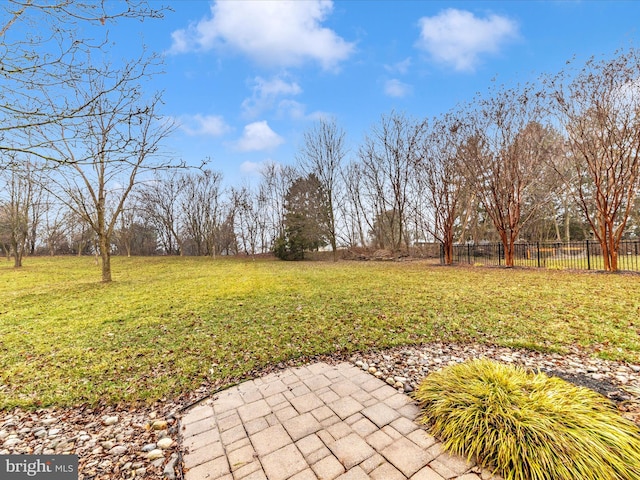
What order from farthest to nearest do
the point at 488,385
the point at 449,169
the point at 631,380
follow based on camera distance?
the point at 449,169, the point at 631,380, the point at 488,385

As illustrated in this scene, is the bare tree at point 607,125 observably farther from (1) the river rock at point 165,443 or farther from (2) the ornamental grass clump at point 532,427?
(1) the river rock at point 165,443

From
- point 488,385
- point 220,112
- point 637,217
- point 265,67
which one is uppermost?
point 265,67

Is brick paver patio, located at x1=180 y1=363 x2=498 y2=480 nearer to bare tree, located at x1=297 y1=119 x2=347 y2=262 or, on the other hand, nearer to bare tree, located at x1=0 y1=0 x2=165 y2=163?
bare tree, located at x1=0 y1=0 x2=165 y2=163

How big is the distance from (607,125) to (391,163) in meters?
10.0

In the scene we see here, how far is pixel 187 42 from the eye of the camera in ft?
13.6

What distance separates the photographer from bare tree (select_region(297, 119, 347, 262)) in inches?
740

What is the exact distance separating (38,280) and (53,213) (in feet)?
32.5

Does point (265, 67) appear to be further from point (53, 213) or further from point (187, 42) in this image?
point (53, 213)

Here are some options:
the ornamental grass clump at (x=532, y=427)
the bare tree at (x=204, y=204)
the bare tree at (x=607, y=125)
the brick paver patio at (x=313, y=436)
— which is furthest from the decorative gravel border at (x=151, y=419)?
the bare tree at (x=204, y=204)

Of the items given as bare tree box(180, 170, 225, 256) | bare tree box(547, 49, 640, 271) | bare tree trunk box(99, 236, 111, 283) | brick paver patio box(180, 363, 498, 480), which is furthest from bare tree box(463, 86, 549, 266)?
bare tree box(180, 170, 225, 256)

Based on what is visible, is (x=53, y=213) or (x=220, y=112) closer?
(x=220, y=112)

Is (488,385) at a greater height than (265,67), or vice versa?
(265,67)

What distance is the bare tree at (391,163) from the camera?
49.6 feet

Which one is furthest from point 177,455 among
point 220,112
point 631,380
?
point 220,112
